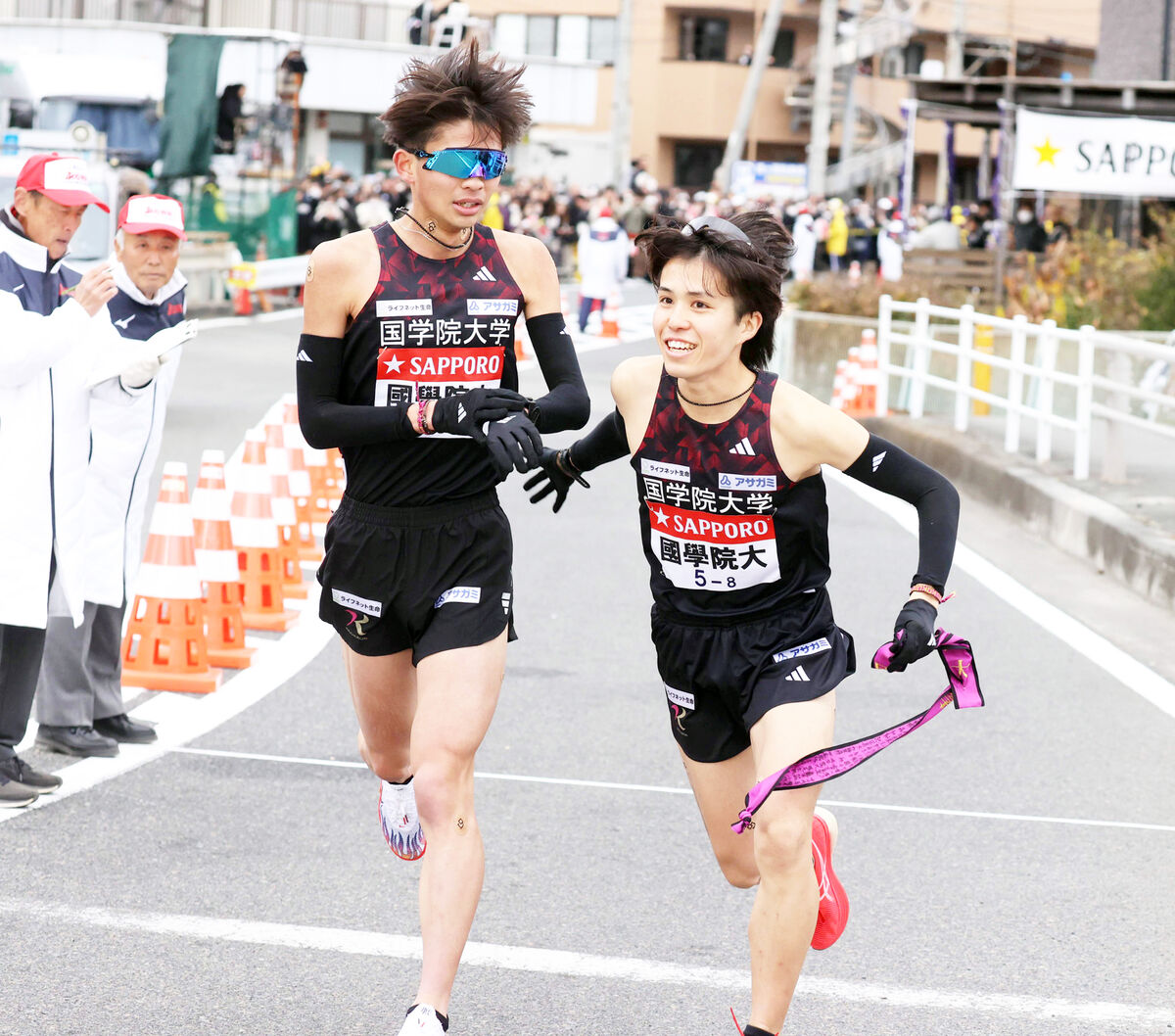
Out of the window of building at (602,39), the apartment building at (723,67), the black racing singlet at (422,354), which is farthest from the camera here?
the window of building at (602,39)

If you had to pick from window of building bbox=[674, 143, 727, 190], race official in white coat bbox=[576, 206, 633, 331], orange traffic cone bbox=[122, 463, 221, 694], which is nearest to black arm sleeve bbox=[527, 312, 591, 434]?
orange traffic cone bbox=[122, 463, 221, 694]

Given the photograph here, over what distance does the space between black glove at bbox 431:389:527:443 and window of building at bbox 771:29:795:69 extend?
73597mm

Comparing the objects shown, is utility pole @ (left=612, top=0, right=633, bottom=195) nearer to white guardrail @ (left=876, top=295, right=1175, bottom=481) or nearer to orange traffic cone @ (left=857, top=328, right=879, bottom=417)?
orange traffic cone @ (left=857, top=328, right=879, bottom=417)

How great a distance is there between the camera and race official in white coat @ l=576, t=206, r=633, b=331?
28.7m

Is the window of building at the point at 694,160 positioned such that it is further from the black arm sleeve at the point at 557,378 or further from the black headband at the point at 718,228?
the black headband at the point at 718,228

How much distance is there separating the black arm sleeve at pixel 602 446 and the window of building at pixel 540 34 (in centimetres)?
7357

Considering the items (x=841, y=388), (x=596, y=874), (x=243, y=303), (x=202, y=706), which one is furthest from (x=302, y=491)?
(x=243, y=303)

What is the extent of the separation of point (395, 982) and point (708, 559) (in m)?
1.33

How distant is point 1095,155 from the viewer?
71.4ft

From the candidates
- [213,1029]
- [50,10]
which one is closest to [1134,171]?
[213,1029]

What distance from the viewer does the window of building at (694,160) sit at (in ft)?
249

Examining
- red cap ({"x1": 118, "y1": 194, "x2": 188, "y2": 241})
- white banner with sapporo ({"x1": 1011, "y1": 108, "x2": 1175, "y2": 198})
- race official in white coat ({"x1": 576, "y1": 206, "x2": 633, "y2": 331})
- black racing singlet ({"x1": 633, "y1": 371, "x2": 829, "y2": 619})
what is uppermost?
white banner with sapporo ({"x1": 1011, "y1": 108, "x2": 1175, "y2": 198})

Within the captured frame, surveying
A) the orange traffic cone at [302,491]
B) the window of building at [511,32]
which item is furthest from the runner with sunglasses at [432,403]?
the window of building at [511,32]

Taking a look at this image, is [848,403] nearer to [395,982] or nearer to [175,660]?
[175,660]
